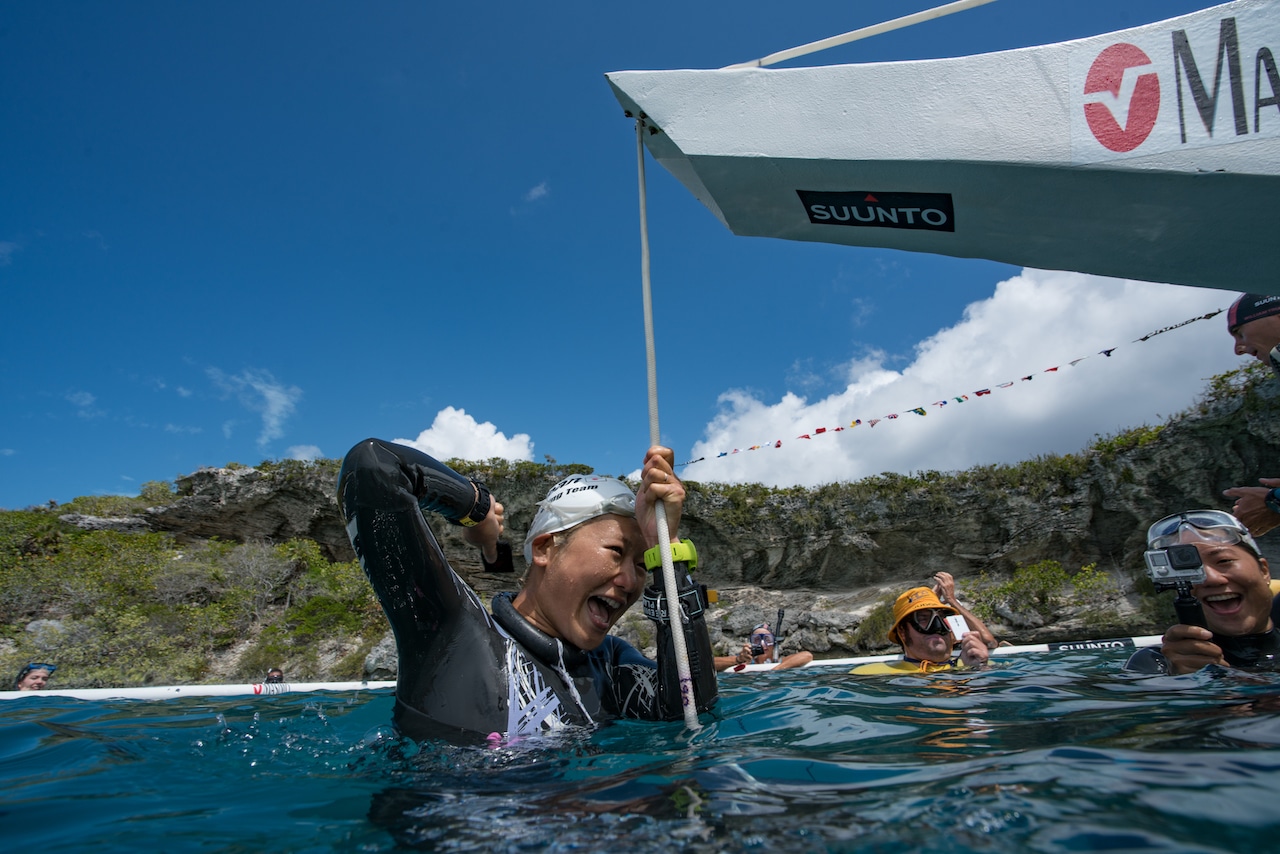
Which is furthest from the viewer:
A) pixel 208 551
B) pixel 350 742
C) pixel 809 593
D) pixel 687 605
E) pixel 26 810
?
pixel 809 593

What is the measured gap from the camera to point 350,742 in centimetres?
307

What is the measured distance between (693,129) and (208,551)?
69.7ft

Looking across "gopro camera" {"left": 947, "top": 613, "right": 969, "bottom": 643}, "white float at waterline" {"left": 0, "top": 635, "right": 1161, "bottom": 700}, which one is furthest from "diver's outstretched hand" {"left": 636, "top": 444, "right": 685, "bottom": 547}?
"white float at waterline" {"left": 0, "top": 635, "right": 1161, "bottom": 700}

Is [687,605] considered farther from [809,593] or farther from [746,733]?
[809,593]

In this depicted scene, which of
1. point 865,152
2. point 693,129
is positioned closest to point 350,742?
point 693,129

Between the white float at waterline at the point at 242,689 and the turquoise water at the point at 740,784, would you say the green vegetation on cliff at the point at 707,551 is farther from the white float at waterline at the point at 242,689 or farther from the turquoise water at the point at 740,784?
the turquoise water at the point at 740,784

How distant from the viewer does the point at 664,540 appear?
2238 millimetres

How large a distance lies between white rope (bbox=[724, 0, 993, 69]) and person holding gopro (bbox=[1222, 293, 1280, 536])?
7.15ft

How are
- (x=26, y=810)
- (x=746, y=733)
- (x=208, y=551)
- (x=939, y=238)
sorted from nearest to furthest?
(x=26, y=810) < (x=939, y=238) < (x=746, y=733) < (x=208, y=551)

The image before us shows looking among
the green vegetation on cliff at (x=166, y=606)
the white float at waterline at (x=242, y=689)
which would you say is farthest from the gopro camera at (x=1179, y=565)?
the green vegetation on cliff at (x=166, y=606)

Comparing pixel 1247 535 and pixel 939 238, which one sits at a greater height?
pixel 939 238

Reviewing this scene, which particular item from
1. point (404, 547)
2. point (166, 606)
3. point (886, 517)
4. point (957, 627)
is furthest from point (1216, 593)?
point (166, 606)

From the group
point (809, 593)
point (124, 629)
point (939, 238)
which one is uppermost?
point (939, 238)

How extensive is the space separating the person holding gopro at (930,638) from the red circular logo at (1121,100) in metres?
4.14
